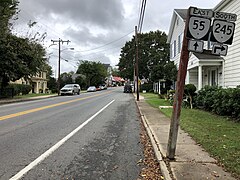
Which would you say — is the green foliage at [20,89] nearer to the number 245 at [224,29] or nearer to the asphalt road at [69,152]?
the asphalt road at [69,152]

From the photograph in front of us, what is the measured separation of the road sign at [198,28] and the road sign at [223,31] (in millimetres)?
136

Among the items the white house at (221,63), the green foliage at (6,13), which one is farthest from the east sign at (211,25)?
the green foliage at (6,13)

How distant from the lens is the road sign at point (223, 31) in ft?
18.5

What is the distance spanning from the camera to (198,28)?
5727 mm

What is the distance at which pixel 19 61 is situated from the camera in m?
29.8

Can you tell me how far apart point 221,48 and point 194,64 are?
15.6m

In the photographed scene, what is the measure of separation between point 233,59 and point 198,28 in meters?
11.9

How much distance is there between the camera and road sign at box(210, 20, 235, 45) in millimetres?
5637

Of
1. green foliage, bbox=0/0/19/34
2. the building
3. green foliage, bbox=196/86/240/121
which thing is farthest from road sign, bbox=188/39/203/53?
the building

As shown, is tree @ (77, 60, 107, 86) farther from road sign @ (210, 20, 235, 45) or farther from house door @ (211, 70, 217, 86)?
road sign @ (210, 20, 235, 45)

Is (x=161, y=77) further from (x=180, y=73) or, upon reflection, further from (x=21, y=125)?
(x=180, y=73)

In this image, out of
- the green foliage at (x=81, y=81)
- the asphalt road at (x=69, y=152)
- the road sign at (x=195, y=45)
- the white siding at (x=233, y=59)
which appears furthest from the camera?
the green foliage at (x=81, y=81)

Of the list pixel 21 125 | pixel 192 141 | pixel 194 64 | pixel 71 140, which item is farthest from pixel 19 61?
pixel 192 141

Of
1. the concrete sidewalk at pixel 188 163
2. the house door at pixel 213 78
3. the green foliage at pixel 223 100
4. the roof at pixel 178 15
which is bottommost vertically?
the concrete sidewalk at pixel 188 163
